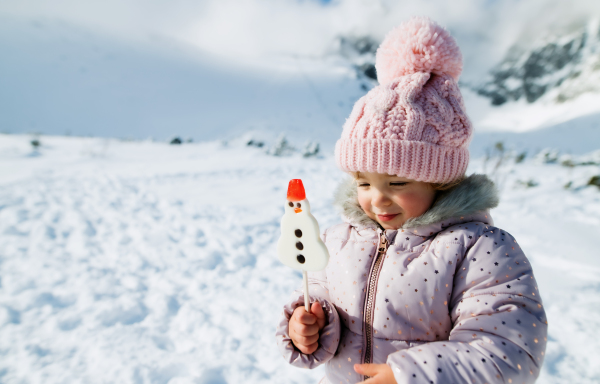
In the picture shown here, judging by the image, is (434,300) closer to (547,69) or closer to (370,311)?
(370,311)

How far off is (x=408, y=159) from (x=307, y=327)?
651mm

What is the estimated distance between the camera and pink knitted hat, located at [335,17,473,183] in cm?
104

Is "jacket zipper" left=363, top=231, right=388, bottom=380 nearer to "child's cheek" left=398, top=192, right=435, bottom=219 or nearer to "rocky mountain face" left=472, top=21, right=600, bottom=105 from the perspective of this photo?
"child's cheek" left=398, top=192, right=435, bottom=219

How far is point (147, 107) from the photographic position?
52.5 feet

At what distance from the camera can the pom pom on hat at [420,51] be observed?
114 centimetres

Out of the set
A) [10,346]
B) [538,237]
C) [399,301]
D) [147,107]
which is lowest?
[10,346]

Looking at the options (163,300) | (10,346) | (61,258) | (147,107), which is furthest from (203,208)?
(147,107)

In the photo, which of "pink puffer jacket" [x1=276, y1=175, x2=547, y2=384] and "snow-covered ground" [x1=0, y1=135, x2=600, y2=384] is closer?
"pink puffer jacket" [x1=276, y1=175, x2=547, y2=384]

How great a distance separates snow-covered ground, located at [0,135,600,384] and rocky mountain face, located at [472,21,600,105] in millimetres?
36563

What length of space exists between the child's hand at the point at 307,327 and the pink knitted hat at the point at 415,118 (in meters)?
0.52

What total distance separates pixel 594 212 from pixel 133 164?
765 cm

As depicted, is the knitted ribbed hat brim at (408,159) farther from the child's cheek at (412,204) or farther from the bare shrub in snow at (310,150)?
the bare shrub in snow at (310,150)

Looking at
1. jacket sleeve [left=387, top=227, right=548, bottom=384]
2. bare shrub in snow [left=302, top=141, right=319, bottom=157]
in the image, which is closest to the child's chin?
jacket sleeve [left=387, top=227, right=548, bottom=384]

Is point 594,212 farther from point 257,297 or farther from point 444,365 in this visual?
point 444,365
